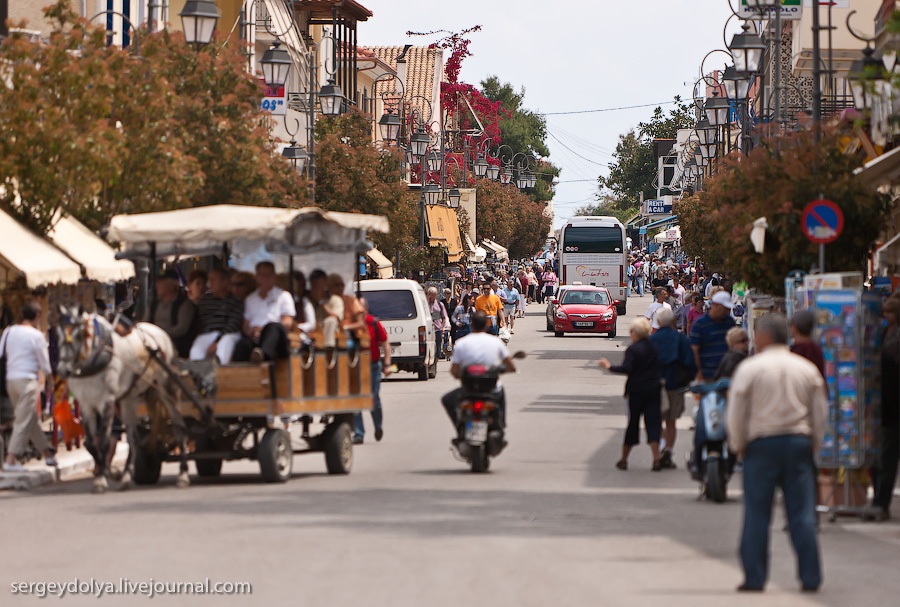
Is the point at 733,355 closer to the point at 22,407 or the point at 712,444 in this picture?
the point at 712,444

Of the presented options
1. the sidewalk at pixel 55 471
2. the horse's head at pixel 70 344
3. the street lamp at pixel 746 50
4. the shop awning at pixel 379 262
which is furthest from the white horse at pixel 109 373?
the shop awning at pixel 379 262

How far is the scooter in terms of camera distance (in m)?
13.8

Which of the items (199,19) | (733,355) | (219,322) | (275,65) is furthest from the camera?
(275,65)

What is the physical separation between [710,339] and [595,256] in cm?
4613

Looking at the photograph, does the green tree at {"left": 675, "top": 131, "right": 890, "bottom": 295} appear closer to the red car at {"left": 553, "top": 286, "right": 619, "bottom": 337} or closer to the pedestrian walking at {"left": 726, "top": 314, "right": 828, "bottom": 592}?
the pedestrian walking at {"left": 726, "top": 314, "right": 828, "bottom": 592}

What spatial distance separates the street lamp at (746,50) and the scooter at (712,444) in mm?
13985

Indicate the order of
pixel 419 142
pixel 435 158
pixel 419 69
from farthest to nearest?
1. pixel 419 69
2. pixel 435 158
3. pixel 419 142

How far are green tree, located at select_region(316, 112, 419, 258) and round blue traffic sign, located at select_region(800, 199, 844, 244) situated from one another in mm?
23764

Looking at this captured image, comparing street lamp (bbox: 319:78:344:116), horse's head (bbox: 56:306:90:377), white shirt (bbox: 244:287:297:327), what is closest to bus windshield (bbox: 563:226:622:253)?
street lamp (bbox: 319:78:344:116)

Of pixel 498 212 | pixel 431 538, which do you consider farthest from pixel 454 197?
pixel 431 538

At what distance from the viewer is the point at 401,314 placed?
96.3ft

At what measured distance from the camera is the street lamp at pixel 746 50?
87.7ft

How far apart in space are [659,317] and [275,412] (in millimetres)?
4710

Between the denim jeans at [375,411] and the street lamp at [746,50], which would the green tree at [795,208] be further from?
the street lamp at [746,50]
